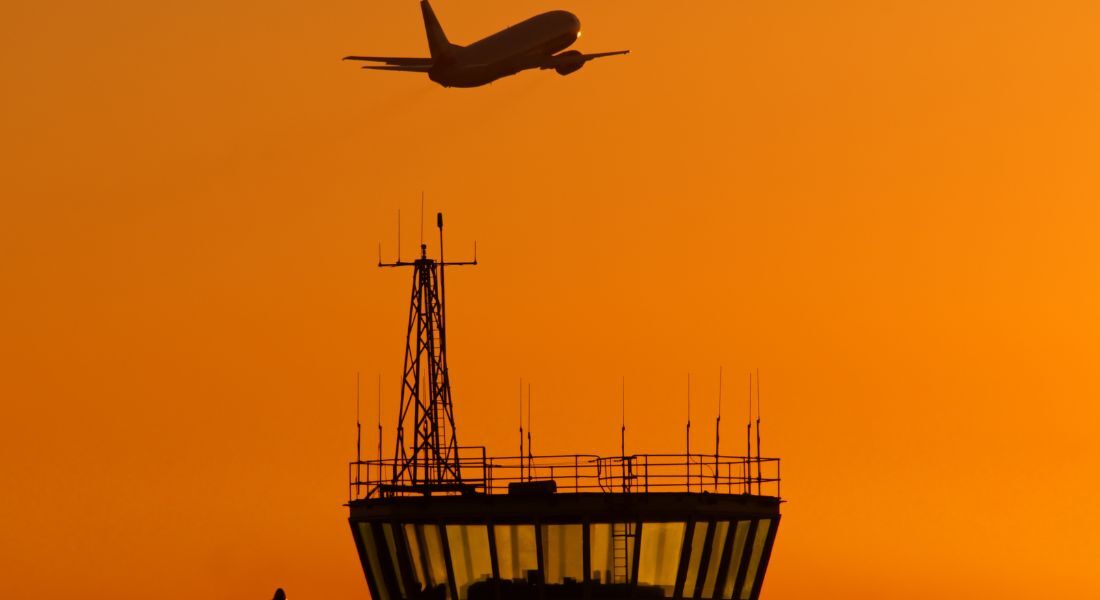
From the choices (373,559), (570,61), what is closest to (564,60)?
(570,61)

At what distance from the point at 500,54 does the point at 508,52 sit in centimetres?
56

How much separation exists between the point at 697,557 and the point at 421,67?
2096 inches

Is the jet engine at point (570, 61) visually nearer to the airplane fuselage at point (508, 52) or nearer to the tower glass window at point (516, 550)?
the airplane fuselage at point (508, 52)

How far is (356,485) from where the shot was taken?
8081 cm

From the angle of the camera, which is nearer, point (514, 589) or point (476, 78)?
point (514, 589)

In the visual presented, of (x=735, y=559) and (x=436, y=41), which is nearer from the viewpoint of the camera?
(x=735, y=559)

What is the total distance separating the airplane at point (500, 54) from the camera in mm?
118875

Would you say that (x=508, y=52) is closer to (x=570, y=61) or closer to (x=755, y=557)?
(x=570, y=61)

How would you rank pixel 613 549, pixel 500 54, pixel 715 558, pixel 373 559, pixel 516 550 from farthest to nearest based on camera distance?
1. pixel 500 54
2. pixel 373 559
3. pixel 715 558
4. pixel 516 550
5. pixel 613 549

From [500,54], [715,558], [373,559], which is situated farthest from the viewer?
[500,54]

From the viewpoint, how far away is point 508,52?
→ 398 ft

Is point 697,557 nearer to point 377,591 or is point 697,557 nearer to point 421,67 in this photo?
point 377,591

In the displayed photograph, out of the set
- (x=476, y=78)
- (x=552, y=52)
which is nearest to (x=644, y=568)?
(x=476, y=78)

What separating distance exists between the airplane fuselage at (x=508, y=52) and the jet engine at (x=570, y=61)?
0.60 metres
